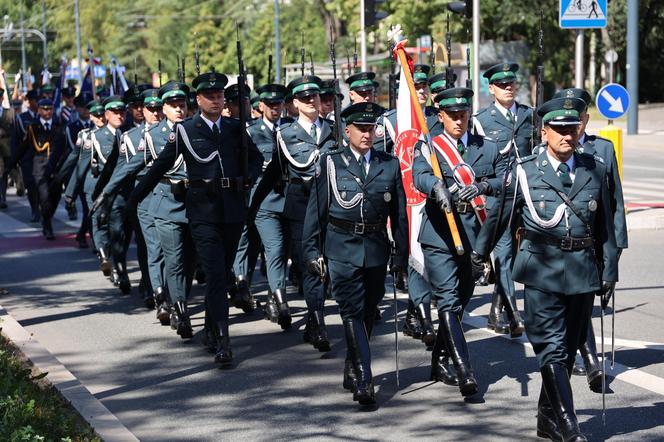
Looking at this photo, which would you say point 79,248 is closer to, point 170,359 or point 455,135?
point 170,359

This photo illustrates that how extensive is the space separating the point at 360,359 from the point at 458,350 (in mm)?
627

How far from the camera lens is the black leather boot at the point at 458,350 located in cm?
807

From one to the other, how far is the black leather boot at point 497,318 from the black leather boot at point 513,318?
18 cm

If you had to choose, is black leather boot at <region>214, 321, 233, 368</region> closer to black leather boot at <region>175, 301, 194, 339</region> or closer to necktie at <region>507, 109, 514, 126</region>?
black leather boot at <region>175, 301, 194, 339</region>

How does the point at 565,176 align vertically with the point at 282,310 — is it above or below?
above

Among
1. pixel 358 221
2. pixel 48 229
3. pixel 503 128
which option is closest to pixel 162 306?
pixel 503 128

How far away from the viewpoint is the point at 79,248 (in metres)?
16.8

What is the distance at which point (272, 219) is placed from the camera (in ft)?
37.0

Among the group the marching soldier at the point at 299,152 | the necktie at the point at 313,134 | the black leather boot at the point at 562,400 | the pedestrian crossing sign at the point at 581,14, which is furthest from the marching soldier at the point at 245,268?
the pedestrian crossing sign at the point at 581,14

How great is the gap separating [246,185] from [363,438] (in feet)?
9.70

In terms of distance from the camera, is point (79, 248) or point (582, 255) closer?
point (582, 255)

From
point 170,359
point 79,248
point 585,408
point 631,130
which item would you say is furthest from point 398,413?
point 631,130

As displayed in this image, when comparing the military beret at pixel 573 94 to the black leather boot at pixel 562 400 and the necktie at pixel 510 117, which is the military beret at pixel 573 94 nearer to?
the black leather boot at pixel 562 400

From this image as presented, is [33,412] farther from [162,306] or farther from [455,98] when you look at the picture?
[162,306]
